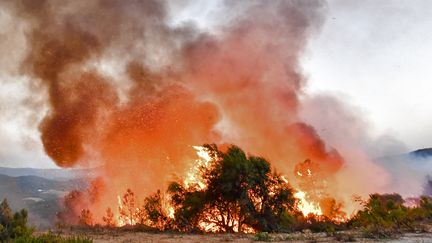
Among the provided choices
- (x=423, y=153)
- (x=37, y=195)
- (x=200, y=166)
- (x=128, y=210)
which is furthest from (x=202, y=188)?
(x=37, y=195)

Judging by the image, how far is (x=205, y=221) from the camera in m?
32.4

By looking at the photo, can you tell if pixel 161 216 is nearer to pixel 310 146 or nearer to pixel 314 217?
pixel 314 217

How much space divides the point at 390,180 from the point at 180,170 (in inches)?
1923

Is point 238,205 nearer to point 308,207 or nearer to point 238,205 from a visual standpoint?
point 238,205

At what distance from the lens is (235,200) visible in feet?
105

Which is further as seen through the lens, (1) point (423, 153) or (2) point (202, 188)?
(1) point (423, 153)

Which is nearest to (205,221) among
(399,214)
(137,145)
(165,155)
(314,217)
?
(314,217)

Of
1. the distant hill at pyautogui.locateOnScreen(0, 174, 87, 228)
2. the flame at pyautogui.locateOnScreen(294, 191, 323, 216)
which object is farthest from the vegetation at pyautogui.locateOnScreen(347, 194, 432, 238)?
the distant hill at pyautogui.locateOnScreen(0, 174, 87, 228)

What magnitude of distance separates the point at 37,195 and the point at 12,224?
13269cm

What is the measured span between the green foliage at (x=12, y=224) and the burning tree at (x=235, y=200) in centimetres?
1369

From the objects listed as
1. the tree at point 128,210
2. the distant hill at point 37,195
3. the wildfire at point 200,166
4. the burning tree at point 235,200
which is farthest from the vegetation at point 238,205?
the distant hill at point 37,195

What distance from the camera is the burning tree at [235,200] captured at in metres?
31.9

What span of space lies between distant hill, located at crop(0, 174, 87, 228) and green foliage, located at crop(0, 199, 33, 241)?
2625 cm

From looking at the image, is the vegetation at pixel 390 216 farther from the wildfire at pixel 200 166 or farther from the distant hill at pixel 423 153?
the distant hill at pixel 423 153
